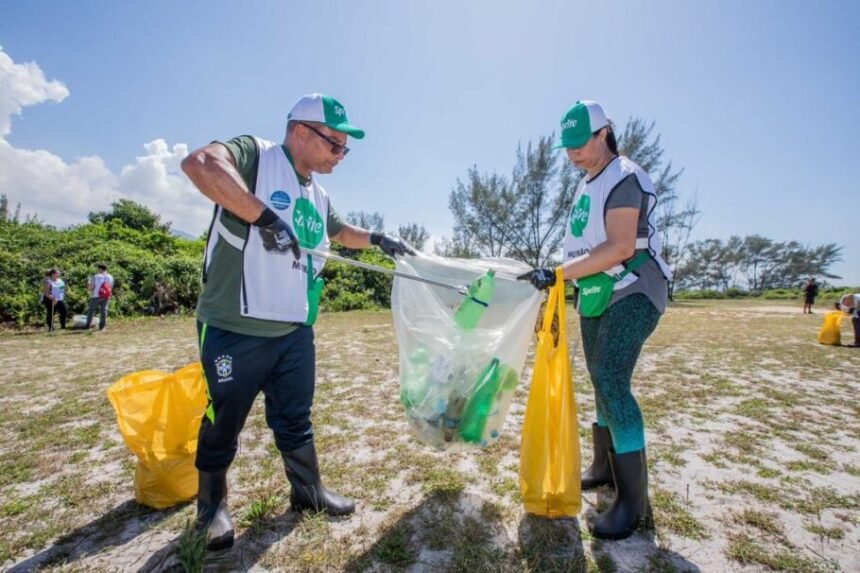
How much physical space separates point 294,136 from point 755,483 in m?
3.03

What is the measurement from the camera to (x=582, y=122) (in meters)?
1.80

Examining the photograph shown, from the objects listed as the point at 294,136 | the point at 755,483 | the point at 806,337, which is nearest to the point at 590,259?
the point at 294,136

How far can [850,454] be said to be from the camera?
2.70 metres

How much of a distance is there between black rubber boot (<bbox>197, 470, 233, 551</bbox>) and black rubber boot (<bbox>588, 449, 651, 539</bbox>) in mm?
1553

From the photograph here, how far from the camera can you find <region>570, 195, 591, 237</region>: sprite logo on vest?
1873 mm

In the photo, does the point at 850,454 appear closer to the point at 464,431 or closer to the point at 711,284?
the point at 464,431

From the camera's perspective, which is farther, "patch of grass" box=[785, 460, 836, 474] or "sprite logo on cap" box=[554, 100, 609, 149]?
"patch of grass" box=[785, 460, 836, 474]

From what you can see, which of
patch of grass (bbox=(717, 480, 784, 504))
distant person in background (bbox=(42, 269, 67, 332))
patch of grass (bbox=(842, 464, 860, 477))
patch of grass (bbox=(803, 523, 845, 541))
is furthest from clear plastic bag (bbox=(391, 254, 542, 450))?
distant person in background (bbox=(42, 269, 67, 332))

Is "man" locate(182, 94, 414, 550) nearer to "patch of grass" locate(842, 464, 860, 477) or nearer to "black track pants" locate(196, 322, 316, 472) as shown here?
"black track pants" locate(196, 322, 316, 472)

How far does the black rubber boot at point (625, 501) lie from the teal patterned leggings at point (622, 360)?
0.06 m

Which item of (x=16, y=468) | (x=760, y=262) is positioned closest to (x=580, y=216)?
(x=16, y=468)

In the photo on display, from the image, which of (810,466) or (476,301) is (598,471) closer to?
(476,301)

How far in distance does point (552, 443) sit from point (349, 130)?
1641 mm

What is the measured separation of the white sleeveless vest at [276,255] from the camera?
1.63 m
